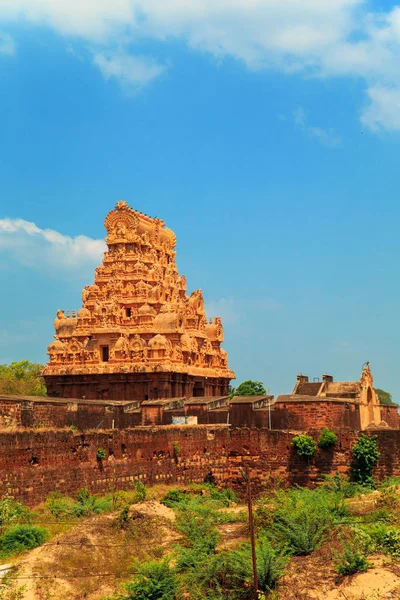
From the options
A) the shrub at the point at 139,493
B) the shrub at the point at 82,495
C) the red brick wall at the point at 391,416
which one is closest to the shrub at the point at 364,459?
the shrub at the point at 139,493

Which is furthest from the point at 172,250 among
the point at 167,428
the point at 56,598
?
the point at 56,598

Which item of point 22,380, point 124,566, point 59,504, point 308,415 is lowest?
point 124,566

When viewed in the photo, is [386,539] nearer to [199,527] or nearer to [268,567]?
[268,567]

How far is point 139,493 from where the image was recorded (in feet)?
103

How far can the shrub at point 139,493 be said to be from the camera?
3058 centimetres

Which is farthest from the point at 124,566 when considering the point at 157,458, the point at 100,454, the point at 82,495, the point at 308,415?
the point at 308,415

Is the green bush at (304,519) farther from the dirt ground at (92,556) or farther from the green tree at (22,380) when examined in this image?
the green tree at (22,380)

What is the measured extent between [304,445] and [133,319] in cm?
2344

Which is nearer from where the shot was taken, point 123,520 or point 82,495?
point 123,520

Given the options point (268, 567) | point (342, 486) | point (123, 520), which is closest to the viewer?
point (268, 567)

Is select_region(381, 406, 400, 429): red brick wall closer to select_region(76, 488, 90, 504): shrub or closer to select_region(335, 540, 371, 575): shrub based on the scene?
select_region(76, 488, 90, 504): shrub

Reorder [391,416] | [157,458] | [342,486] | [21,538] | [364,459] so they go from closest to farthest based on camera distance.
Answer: [21,538]
[342,486]
[157,458]
[364,459]
[391,416]

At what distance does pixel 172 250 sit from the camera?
212 ft

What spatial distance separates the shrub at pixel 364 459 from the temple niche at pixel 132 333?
66.7ft
